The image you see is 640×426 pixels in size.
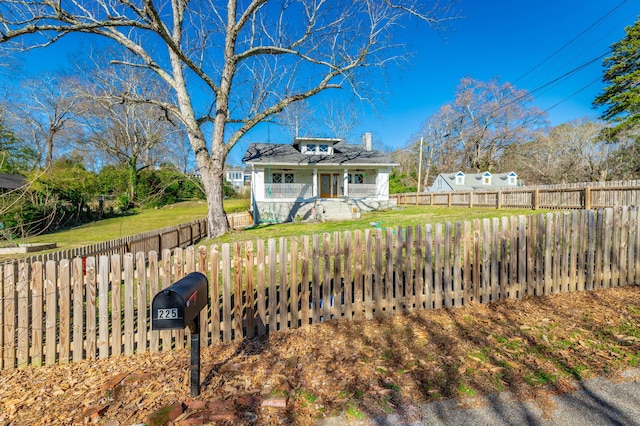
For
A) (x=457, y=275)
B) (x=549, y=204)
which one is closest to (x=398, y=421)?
(x=457, y=275)

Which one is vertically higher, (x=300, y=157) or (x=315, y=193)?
(x=300, y=157)

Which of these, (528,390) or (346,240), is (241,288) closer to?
(346,240)

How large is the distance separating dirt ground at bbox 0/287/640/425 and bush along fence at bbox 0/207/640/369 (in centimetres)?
20

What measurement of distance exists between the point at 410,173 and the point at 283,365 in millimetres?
53473

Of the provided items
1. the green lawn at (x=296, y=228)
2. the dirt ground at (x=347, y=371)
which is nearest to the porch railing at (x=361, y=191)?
the green lawn at (x=296, y=228)

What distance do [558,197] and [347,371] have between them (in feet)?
51.8

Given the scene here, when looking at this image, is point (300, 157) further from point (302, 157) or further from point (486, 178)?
point (486, 178)

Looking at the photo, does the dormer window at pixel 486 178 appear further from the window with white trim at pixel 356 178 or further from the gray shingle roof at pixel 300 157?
the window with white trim at pixel 356 178

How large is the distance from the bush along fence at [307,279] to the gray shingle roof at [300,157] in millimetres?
16679

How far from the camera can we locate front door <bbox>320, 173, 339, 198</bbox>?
22.8 meters

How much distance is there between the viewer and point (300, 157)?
68.8 feet

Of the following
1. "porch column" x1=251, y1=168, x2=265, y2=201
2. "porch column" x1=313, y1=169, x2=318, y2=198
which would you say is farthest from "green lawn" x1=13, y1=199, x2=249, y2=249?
"porch column" x1=313, y1=169, x2=318, y2=198

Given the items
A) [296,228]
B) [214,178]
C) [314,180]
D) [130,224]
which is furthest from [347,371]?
[130,224]

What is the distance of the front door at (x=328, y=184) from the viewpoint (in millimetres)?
22781
